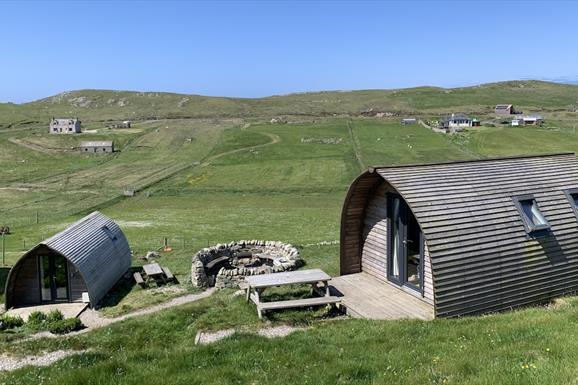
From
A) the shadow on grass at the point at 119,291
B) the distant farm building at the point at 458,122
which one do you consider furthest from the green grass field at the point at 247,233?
the distant farm building at the point at 458,122

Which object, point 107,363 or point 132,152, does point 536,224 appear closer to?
point 107,363

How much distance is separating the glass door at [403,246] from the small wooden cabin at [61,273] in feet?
42.0

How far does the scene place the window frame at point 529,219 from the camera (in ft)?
50.4

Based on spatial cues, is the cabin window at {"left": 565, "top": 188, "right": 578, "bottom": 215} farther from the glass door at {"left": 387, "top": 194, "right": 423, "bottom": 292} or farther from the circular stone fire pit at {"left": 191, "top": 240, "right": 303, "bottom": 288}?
the circular stone fire pit at {"left": 191, "top": 240, "right": 303, "bottom": 288}

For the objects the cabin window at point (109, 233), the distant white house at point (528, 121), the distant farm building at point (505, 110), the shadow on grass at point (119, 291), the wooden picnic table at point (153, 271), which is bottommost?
the shadow on grass at point (119, 291)

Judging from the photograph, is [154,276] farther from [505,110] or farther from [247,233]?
[505,110]

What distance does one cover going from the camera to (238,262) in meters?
26.0

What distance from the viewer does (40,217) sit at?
4956cm

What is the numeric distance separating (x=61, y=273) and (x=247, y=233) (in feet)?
54.9

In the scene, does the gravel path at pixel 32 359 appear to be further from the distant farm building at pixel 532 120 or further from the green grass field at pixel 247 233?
the distant farm building at pixel 532 120

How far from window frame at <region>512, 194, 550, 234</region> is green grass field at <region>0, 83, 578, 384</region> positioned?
2375mm

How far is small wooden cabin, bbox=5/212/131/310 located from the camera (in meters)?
21.5

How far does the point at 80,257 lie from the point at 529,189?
17789 millimetres

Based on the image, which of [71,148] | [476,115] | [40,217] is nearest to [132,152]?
[71,148]
